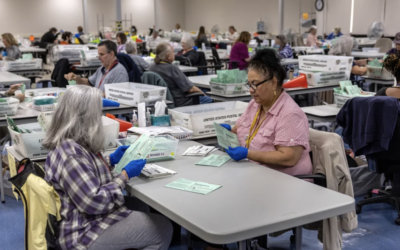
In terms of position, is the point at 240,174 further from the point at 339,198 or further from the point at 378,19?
the point at 378,19

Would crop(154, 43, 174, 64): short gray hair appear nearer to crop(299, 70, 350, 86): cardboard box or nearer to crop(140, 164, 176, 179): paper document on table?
crop(299, 70, 350, 86): cardboard box

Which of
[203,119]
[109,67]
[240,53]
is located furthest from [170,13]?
[203,119]

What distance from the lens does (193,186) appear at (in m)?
1.90

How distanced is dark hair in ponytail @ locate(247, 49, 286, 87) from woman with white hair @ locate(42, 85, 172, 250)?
0.85 meters

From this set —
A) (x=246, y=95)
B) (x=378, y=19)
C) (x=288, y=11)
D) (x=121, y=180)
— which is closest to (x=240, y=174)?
(x=121, y=180)

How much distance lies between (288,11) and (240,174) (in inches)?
623

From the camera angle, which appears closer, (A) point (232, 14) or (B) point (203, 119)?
(B) point (203, 119)

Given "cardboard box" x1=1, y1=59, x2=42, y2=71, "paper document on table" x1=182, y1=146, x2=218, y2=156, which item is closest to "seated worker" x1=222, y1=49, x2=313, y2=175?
"paper document on table" x1=182, y1=146, x2=218, y2=156

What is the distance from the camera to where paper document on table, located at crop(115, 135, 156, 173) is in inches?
83.5

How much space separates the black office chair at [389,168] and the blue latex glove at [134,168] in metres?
1.74

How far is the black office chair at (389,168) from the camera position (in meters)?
3.00

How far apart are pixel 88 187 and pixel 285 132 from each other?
99 centimetres

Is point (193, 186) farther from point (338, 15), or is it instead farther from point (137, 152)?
point (338, 15)

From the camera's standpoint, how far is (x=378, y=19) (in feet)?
47.3
